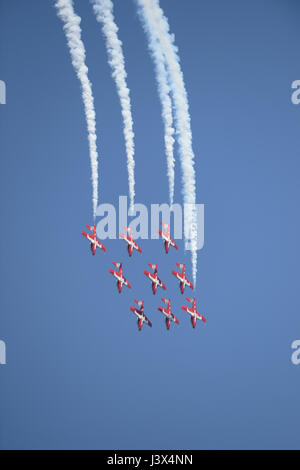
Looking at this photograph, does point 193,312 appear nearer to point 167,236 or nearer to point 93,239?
point 167,236

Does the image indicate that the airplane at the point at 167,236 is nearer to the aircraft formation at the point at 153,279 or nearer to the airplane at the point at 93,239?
the aircraft formation at the point at 153,279

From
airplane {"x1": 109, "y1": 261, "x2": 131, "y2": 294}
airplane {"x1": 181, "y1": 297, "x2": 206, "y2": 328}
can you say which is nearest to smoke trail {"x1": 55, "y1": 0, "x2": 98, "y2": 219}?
airplane {"x1": 109, "y1": 261, "x2": 131, "y2": 294}

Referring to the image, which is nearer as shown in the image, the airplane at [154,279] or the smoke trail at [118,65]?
the smoke trail at [118,65]

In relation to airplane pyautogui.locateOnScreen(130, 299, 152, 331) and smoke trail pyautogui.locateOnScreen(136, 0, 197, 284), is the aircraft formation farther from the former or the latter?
smoke trail pyautogui.locateOnScreen(136, 0, 197, 284)

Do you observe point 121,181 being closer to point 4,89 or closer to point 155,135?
point 155,135

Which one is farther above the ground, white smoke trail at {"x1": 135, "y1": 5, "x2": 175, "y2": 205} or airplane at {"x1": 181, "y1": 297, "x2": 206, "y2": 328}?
white smoke trail at {"x1": 135, "y1": 5, "x2": 175, "y2": 205}

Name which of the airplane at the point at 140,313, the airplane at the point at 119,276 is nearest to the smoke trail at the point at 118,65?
the airplane at the point at 119,276
